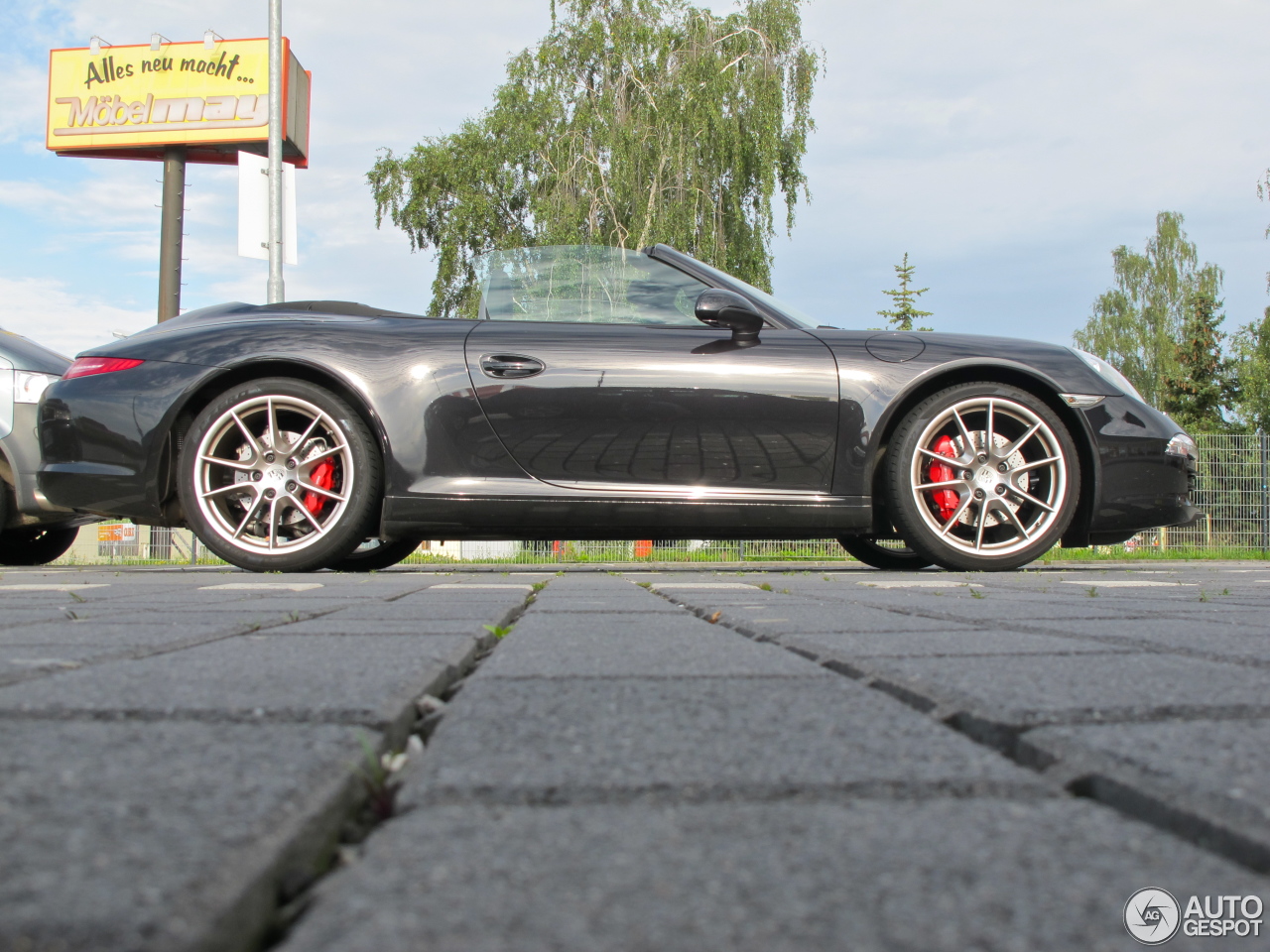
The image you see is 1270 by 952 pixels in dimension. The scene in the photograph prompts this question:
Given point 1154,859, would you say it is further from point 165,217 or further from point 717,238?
point 165,217

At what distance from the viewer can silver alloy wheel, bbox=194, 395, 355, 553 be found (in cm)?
394

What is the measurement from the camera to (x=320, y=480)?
4043 millimetres

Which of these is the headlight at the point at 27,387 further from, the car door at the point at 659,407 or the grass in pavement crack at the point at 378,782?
the grass in pavement crack at the point at 378,782

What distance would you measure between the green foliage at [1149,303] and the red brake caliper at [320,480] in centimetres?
4461

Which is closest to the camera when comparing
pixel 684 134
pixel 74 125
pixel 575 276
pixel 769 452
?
pixel 769 452

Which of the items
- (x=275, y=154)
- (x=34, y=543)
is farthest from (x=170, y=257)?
(x=34, y=543)

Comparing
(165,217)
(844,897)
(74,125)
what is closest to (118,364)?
(844,897)

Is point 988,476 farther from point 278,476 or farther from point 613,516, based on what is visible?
point 278,476

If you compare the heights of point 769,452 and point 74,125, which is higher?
point 74,125

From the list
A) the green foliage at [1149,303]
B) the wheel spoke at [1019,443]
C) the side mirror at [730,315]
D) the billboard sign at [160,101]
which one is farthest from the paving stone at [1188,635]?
the green foliage at [1149,303]

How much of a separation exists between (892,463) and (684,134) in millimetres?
16953

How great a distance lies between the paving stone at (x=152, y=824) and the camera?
0.50 metres

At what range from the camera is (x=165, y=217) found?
27688 millimetres

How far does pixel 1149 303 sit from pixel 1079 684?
4917 centimetres
